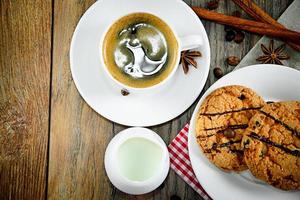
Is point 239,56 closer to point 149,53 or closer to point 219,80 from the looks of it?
point 219,80

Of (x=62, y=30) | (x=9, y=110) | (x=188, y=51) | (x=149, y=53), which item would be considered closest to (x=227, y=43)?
(x=188, y=51)

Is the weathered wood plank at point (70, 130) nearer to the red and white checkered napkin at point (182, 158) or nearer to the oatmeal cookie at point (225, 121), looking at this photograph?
the red and white checkered napkin at point (182, 158)

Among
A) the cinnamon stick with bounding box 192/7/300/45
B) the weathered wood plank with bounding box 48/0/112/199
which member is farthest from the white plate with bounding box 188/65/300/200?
the weathered wood plank with bounding box 48/0/112/199

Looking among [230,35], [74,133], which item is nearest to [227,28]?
[230,35]

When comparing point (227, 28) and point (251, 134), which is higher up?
point (227, 28)

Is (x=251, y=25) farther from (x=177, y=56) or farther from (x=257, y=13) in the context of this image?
(x=177, y=56)

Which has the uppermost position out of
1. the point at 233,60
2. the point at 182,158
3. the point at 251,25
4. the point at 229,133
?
the point at 251,25

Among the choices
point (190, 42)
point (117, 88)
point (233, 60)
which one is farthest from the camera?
point (233, 60)

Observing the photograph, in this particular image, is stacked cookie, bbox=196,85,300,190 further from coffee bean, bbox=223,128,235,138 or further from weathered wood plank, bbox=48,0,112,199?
weathered wood plank, bbox=48,0,112,199
